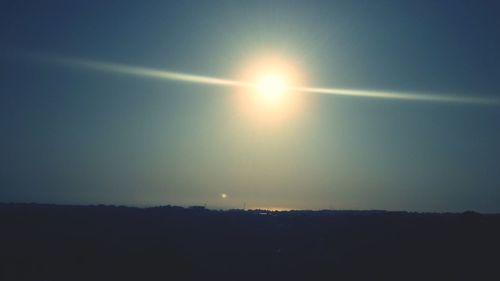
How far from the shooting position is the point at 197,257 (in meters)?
41.8

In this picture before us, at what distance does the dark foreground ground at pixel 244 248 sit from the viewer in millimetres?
37250

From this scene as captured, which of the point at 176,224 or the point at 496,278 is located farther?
the point at 176,224

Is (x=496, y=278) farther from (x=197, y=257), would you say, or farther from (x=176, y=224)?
(x=176, y=224)

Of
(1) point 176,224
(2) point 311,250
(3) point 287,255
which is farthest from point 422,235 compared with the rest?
(1) point 176,224

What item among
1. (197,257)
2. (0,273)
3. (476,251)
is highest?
(476,251)

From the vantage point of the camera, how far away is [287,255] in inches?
1720

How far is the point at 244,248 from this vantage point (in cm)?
4616

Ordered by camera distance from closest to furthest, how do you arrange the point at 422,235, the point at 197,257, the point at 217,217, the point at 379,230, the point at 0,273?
the point at 0,273 → the point at 197,257 → the point at 422,235 → the point at 379,230 → the point at 217,217

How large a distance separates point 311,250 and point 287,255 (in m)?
3.57

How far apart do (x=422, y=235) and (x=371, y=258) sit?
1114cm

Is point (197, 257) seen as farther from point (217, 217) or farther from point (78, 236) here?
point (217, 217)

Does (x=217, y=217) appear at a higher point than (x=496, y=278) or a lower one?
higher

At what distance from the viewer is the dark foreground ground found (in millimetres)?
37250

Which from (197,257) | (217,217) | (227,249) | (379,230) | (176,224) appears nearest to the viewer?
(197,257)
